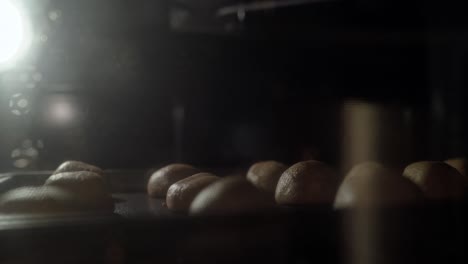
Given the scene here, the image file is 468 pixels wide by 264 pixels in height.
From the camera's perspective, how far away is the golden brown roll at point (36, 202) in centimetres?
66

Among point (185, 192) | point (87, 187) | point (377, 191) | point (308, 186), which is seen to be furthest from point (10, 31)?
point (377, 191)

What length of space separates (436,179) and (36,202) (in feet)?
1.57

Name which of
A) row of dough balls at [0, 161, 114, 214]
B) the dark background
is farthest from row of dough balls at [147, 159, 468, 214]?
the dark background

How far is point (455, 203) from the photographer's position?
50 centimetres

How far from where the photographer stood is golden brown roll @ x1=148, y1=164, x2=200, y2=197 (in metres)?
0.95

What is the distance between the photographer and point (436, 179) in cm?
72

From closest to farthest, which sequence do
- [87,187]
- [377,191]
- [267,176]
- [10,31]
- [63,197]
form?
[377,191] < [63,197] < [87,187] < [267,176] < [10,31]

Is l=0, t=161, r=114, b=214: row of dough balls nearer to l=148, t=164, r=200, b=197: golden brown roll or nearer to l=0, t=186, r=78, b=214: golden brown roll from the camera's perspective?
l=0, t=186, r=78, b=214: golden brown roll

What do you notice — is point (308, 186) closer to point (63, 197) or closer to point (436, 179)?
point (436, 179)

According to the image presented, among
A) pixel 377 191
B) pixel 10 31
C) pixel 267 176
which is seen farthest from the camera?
pixel 10 31

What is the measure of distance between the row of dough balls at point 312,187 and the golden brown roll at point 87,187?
0.32 ft

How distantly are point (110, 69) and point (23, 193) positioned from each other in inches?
21.8

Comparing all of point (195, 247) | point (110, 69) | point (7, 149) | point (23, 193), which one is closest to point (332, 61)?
point (110, 69)

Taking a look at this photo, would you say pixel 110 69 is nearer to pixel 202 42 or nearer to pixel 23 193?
pixel 202 42
